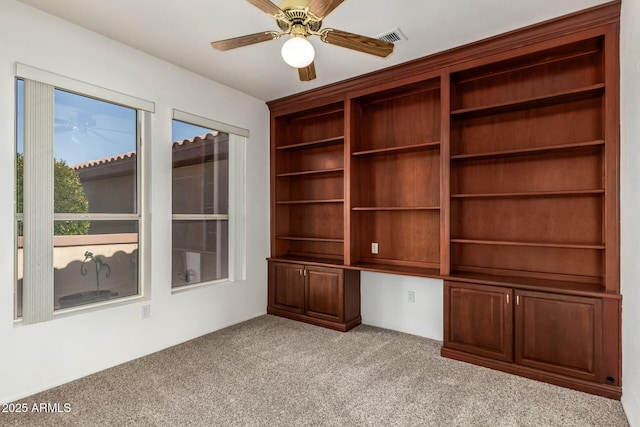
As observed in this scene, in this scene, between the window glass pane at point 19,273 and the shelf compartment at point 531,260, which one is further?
the shelf compartment at point 531,260

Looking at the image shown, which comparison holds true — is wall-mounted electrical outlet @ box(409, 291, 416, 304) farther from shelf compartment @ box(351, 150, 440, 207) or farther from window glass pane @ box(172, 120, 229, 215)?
window glass pane @ box(172, 120, 229, 215)

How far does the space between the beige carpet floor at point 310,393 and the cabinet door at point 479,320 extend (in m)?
0.16

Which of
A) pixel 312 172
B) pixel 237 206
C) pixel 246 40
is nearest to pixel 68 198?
pixel 237 206

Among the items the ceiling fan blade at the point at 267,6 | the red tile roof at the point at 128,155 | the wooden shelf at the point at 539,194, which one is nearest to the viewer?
the ceiling fan blade at the point at 267,6

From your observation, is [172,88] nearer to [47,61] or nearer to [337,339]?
[47,61]

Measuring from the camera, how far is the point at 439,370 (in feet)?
9.18

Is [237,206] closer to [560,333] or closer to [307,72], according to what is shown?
[307,72]

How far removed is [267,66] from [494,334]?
315 centimetres

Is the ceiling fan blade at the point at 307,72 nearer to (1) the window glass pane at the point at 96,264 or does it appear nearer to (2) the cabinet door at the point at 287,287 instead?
(1) the window glass pane at the point at 96,264

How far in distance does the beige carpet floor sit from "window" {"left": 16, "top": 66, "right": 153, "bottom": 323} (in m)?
0.72

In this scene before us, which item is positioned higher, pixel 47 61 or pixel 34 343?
pixel 47 61

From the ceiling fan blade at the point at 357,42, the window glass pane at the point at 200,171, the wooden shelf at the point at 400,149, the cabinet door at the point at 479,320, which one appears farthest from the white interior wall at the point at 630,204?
the window glass pane at the point at 200,171

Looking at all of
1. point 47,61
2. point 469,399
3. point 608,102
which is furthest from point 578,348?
point 47,61

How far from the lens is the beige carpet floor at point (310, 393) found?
214 centimetres
